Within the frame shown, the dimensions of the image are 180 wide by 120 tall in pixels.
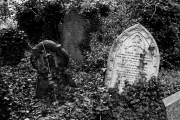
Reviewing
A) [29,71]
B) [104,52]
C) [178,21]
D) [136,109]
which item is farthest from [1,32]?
[178,21]

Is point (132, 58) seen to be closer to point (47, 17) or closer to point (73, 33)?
point (73, 33)

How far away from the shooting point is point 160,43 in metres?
7.45

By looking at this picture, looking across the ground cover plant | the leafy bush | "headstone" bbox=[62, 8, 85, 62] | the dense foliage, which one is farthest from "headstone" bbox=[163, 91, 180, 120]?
the leafy bush

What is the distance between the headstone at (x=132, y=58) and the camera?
5180 mm

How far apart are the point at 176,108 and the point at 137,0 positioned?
511cm

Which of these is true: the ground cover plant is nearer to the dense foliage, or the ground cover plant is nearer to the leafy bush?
the leafy bush

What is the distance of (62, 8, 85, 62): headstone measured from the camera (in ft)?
24.4

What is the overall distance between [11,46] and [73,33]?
75.4 inches

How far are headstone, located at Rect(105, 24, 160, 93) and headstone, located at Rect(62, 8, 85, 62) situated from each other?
98.5 inches

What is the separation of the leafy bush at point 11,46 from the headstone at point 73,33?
1380 millimetres

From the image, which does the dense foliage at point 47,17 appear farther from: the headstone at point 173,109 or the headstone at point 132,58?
the headstone at point 173,109

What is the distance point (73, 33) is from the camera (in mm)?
7488

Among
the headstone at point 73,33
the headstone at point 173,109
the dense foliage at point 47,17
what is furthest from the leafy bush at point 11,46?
the headstone at point 173,109

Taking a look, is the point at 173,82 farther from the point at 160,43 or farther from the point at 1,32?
the point at 1,32
